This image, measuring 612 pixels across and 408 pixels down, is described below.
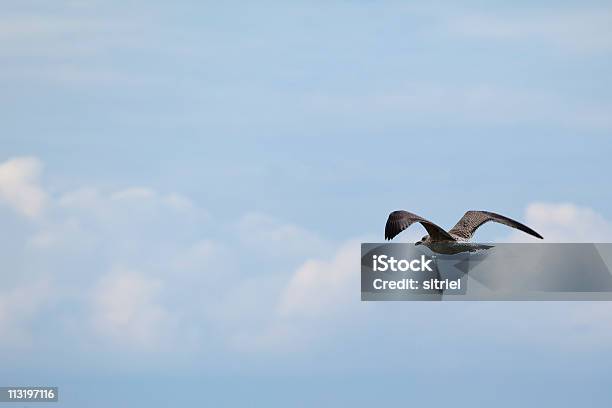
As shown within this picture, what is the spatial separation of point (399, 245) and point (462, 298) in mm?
3742

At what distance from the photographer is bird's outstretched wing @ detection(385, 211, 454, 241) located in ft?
189

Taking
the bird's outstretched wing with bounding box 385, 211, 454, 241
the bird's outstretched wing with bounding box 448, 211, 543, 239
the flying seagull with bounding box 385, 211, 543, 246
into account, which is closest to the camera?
the bird's outstretched wing with bounding box 385, 211, 454, 241

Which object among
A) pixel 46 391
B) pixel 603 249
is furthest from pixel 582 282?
pixel 46 391

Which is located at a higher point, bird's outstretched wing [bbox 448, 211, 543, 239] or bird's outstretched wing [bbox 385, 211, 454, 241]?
bird's outstretched wing [bbox 448, 211, 543, 239]

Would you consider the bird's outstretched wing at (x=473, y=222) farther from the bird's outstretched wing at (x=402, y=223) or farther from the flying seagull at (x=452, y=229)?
the bird's outstretched wing at (x=402, y=223)

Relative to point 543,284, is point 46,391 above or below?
below

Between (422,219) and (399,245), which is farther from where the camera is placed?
(399,245)

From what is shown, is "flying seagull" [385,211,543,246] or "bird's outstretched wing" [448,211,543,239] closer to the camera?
"flying seagull" [385,211,543,246]

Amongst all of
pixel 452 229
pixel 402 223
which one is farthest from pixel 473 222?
pixel 402 223

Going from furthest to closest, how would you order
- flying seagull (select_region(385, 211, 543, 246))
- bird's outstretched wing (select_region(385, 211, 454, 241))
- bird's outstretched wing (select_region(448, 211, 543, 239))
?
bird's outstretched wing (select_region(448, 211, 543, 239))
flying seagull (select_region(385, 211, 543, 246))
bird's outstretched wing (select_region(385, 211, 454, 241))

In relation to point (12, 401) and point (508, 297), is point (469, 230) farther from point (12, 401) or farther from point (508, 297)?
point (12, 401)

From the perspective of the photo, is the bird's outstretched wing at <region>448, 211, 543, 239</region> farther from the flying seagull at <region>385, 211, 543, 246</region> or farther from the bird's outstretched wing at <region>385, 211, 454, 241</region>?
the bird's outstretched wing at <region>385, 211, 454, 241</region>

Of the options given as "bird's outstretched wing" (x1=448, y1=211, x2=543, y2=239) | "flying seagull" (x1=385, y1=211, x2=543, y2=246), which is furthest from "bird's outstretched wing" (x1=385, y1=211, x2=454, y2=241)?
"bird's outstretched wing" (x1=448, y1=211, x2=543, y2=239)

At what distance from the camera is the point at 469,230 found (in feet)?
201
